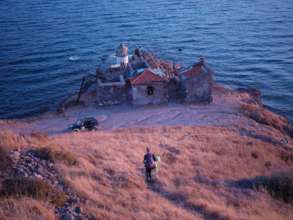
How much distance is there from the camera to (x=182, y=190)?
1964 cm

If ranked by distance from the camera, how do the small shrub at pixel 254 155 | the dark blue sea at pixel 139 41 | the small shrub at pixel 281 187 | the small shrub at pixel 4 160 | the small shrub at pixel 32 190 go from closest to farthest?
the small shrub at pixel 32 190 < the small shrub at pixel 4 160 < the small shrub at pixel 281 187 < the small shrub at pixel 254 155 < the dark blue sea at pixel 139 41

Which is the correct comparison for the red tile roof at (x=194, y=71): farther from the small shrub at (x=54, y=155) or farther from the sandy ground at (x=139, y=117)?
the small shrub at (x=54, y=155)

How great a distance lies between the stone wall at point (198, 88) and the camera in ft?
129

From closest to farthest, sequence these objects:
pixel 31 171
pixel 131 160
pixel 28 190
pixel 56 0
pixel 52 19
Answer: pixel 28 190 → pixel 31 171 → pixel 131 160 → pixel 52 19 → pixel 56 0

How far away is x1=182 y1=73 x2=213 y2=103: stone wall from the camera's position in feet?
129

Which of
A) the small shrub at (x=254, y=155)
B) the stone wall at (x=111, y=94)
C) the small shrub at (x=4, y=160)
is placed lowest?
the small shrub at (x=254, y=155)

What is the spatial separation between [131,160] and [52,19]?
8065 cm

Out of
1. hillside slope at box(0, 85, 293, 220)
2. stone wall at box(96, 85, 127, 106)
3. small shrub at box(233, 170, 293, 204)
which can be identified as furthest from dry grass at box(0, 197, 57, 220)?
stone wall at box(96, 85, 127, 106)

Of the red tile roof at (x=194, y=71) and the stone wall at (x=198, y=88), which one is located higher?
the red tile roof at (x=194, y=71)

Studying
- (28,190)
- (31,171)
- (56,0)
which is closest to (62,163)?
(31,171)

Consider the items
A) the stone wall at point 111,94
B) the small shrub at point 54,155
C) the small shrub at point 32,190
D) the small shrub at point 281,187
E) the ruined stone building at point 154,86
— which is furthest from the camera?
the stone wall at point 111,94

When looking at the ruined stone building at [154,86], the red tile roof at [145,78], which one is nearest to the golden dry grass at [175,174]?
the red tile roof at [145,78]

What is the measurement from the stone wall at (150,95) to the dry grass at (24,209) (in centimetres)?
2608

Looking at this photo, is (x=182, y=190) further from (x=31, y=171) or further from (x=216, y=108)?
(x=216, y=108)
